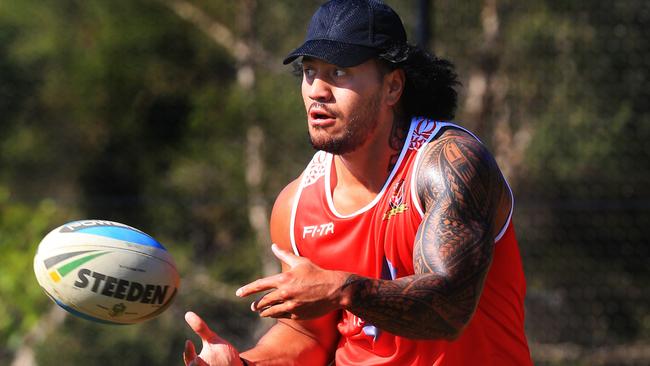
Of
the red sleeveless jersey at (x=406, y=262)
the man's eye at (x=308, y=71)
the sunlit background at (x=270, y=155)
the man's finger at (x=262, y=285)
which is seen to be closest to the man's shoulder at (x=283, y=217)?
the red sleeveless jersey at (x=406, y=262)

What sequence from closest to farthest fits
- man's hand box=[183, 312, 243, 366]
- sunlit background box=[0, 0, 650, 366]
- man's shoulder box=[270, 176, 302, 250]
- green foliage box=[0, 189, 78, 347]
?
man's hand box=[183, 312, 243, 366] → man's shoulder box=[270, 176, 302, 250] → sunlit background box=[0, 0, 650, 366] → green foliage box=[0, 189, 78, 347]

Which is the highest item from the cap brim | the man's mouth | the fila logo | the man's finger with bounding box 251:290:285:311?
the cap brim

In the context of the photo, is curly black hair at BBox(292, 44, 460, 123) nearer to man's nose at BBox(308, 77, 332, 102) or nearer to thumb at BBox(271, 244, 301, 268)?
man's nose at BBox(308, 77, 332, 102)

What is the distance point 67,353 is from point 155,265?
3.81 m

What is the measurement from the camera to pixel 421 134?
3.06 m

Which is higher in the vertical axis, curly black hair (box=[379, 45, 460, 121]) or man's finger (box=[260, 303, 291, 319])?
curly black hair (box=[379, 45, 460, 121])

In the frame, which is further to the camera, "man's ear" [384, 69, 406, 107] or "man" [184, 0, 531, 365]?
"man's ear" [384, 69, 406, 107]

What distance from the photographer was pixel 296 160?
712 cm

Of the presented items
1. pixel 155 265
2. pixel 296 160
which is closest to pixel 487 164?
pixel 155 265

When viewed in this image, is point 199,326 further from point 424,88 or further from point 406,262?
point 424,88

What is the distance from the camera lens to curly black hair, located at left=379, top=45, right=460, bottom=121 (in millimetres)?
3188

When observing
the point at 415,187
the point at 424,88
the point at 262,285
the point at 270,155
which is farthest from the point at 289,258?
the point at 270,155

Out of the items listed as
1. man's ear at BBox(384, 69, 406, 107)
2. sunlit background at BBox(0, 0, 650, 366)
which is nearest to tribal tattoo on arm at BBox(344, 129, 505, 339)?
man's ear at BBox(384, 69, 406, 107)

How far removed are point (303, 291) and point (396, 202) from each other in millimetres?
677
